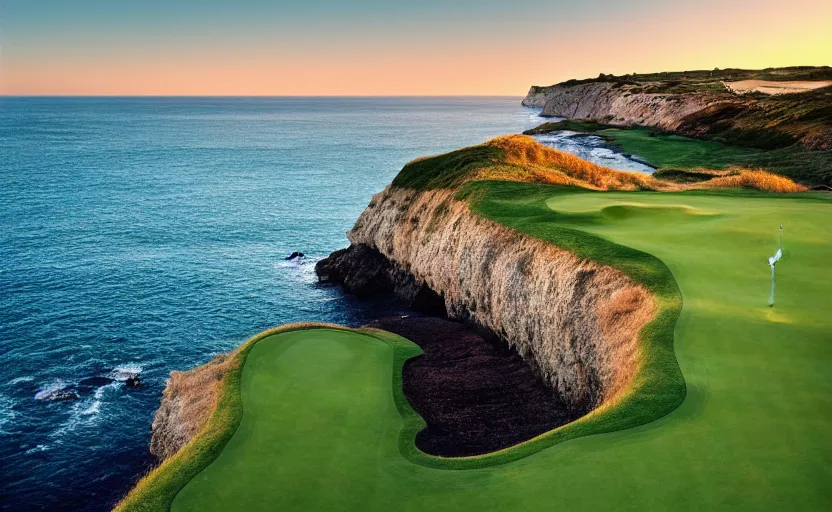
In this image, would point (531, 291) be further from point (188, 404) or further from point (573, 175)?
point (573, 175)

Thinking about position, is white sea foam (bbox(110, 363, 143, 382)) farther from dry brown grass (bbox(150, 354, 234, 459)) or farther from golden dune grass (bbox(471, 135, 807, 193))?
golden dune grass (bbox(471, 135, 807, 193))

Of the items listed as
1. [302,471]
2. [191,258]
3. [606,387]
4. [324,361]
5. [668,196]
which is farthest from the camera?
[191,258]

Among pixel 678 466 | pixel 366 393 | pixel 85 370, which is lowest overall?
pixel 85 370

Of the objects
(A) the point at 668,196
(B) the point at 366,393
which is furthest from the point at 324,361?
(A) the point at 668,196

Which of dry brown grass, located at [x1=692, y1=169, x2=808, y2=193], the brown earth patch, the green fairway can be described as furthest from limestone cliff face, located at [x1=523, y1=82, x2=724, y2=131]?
the brown earth patch

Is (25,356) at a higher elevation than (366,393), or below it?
below

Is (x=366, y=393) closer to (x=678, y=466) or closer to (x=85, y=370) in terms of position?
(x=678, y=466)

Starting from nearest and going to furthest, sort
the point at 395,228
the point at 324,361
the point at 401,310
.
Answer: the point at 324,361 → the point at 401,310 → the point at 395,228
